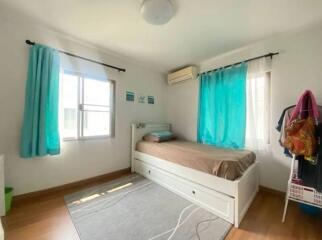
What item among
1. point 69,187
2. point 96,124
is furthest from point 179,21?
point 69,187

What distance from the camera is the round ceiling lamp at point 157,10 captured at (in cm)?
160

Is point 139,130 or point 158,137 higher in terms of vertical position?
point 139,130

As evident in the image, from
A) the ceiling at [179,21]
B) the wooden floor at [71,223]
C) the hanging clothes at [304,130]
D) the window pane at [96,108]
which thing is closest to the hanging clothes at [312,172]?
the hanging clothes at [304,130]

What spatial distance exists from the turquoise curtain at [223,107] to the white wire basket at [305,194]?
941 millimetres

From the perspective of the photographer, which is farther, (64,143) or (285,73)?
(64,143)

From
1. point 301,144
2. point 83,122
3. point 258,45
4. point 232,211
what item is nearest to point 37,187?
point 83,122

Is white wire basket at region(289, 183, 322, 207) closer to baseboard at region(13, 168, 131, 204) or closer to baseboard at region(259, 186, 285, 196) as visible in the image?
baseboard at region(259, 186, 285, 196)

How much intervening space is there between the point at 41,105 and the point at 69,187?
1.33 m

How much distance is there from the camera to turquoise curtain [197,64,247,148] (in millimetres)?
2598

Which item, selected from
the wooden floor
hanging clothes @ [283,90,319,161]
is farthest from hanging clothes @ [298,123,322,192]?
the wooden floor

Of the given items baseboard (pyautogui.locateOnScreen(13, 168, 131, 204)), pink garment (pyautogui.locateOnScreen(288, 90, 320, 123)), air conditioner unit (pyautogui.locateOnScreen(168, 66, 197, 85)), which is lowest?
baseboard (pyautogui.locateOnScreen(13, 168, 131, 204))

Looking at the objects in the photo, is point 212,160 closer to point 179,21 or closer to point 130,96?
point 179,21

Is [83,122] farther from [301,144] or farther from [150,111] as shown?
[301,144]

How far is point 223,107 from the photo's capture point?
280 cm
